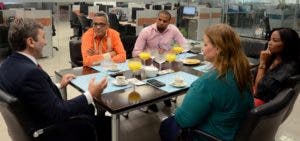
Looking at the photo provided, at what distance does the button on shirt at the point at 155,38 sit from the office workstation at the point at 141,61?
22cm

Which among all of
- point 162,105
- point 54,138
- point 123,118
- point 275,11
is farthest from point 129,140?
point 275,11

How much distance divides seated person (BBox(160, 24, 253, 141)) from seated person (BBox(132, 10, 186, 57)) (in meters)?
1.82

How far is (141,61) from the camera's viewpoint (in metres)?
2.72

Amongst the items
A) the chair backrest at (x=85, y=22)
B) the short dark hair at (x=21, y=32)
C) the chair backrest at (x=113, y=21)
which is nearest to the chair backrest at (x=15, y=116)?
the short dark hair at (x=21, y=32)

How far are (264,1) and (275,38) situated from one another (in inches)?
266

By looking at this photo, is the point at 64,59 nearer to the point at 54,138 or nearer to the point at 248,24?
the point at 54,138

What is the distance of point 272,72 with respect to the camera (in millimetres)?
2191

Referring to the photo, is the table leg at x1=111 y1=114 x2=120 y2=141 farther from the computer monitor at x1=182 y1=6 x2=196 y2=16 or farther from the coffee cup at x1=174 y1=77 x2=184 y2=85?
the computer monitor at x1=182 y1=6 x2=196 y2=16

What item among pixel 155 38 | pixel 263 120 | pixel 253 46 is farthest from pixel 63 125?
pixel 253 46

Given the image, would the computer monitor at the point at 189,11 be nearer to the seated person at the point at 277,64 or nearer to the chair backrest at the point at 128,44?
the chair backrest at the point at 128,44

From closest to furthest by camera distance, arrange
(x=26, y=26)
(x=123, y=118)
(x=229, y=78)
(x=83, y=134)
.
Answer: (x=229, y=78) < (x=26, y=26) < (x=83, y=134) < (x=123, y=118)

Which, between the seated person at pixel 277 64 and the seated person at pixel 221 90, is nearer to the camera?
the seated person at pixel 221 90

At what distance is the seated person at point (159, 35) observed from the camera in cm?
340

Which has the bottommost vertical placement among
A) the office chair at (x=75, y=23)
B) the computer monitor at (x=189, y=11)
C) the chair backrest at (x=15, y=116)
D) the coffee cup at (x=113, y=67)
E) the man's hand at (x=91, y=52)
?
the chair backrest at (x=15, y=116)
